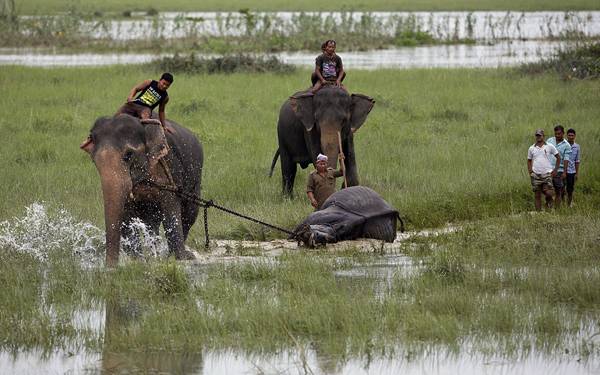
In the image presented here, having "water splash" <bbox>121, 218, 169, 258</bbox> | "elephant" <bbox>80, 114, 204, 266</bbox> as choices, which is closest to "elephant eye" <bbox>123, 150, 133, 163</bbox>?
"elephant" <bbox>80, 114, 204, 266</bbox>

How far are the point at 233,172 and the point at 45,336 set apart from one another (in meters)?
7.50

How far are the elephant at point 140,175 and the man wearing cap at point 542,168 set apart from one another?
4.16m

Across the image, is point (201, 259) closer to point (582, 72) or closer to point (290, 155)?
point (290, 155)

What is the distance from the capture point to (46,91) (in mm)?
23562

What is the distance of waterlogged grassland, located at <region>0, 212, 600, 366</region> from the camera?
8352 millimetres

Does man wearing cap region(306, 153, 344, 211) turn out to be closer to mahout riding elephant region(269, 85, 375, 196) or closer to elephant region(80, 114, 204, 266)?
mahout riding elephant region(269, 85, 375, 196)

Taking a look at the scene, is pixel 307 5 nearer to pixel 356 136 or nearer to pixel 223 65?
pixel 223 65

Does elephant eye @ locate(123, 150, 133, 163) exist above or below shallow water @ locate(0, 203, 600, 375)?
above

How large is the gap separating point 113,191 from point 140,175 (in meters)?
0.54

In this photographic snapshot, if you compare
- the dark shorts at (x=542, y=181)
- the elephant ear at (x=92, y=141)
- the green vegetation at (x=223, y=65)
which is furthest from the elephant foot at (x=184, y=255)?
the green vegetation at (x=223, y=65)

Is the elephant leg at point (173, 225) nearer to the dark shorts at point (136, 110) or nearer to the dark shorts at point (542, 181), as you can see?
the dark shorts at point (136, 110)

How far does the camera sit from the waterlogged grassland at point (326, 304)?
8.35 m

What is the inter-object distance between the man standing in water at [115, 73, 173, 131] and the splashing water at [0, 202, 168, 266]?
3.40 feet

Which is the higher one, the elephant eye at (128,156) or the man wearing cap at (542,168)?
the elephant eye at (128,156)
